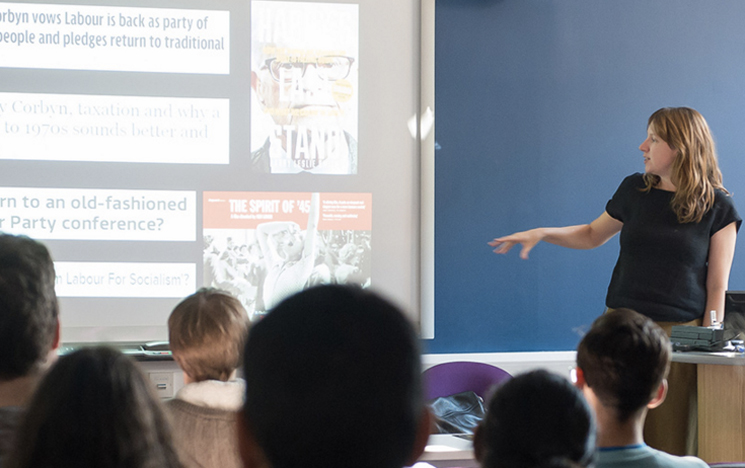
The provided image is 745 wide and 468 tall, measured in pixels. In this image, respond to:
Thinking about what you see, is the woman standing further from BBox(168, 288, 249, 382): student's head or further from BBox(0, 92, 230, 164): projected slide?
BBox(0, 92, 230, 164): projected slide

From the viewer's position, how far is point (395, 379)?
0.63m

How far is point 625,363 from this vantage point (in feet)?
5.13

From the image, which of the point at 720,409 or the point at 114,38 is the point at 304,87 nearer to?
the point at 114,38

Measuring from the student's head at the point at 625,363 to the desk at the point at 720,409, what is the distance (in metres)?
1.03

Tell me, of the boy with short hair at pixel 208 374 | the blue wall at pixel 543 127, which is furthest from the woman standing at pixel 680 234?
the boy with short hair at pixel 208 374

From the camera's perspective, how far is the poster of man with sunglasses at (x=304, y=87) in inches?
137

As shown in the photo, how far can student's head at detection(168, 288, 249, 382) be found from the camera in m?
1.71

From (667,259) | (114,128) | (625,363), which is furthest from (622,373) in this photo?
(114,128)

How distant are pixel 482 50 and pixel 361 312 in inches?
133

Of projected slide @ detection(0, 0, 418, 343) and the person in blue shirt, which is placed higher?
projected slide @ detection(0, 0, 418, 343)

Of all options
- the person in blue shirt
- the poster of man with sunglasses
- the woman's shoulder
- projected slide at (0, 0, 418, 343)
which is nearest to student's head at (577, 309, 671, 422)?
the person in blue shirt

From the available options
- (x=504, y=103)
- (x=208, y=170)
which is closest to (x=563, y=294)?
(x=504, y=103)

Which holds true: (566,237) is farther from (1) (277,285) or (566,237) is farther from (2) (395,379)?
(2) (395,379)

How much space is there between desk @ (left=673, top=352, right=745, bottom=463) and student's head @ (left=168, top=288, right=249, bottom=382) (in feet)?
5.31
